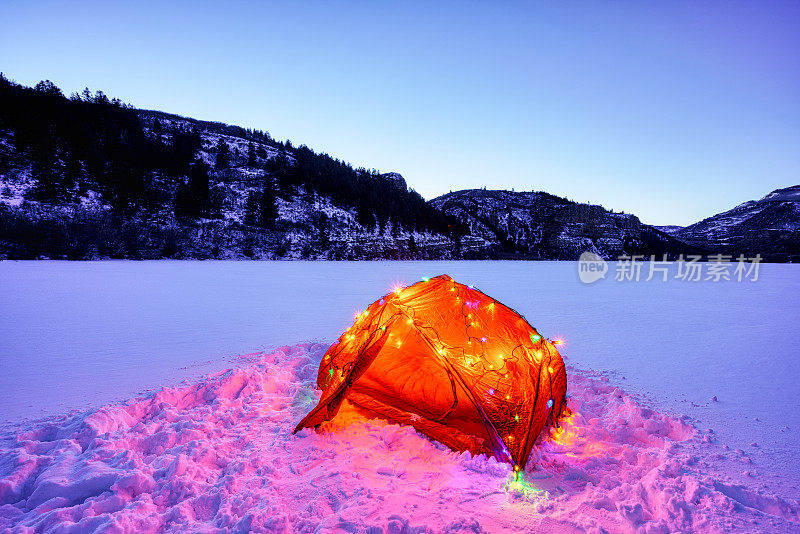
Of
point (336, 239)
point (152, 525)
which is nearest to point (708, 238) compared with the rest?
point (336, 239)

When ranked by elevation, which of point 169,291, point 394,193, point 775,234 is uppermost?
point 394,193

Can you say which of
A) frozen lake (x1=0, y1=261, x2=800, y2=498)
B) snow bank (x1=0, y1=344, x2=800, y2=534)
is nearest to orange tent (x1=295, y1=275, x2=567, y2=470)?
snow bank (x1=0, y1=344, x2=800, y2=534)

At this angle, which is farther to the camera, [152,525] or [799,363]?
[799,363]

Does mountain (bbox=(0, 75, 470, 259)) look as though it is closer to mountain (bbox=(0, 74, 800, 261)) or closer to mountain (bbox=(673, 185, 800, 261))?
mountain (bbox=(0, 74, 800, 261))

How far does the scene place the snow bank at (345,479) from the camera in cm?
263

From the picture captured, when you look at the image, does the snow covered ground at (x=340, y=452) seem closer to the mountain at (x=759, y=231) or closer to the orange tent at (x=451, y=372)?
the orange tent at (x=451, y=372)

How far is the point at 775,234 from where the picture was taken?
96.9 metres

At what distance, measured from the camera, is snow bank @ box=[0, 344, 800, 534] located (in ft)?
8.64

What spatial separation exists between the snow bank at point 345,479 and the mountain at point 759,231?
11349 cm

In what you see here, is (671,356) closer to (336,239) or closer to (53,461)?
(53,461)

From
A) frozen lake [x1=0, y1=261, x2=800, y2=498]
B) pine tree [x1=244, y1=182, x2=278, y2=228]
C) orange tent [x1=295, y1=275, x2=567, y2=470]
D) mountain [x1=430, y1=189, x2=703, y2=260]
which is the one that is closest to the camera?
orange tent [x1=295, y1=275, x2=567, y2=470]

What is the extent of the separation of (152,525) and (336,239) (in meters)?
64.9

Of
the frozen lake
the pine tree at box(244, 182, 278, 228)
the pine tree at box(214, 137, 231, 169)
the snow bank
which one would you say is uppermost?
the pine tree at box(214, 137, 231, 169)

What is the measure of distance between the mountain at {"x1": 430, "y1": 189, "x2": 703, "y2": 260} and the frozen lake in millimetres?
107128
